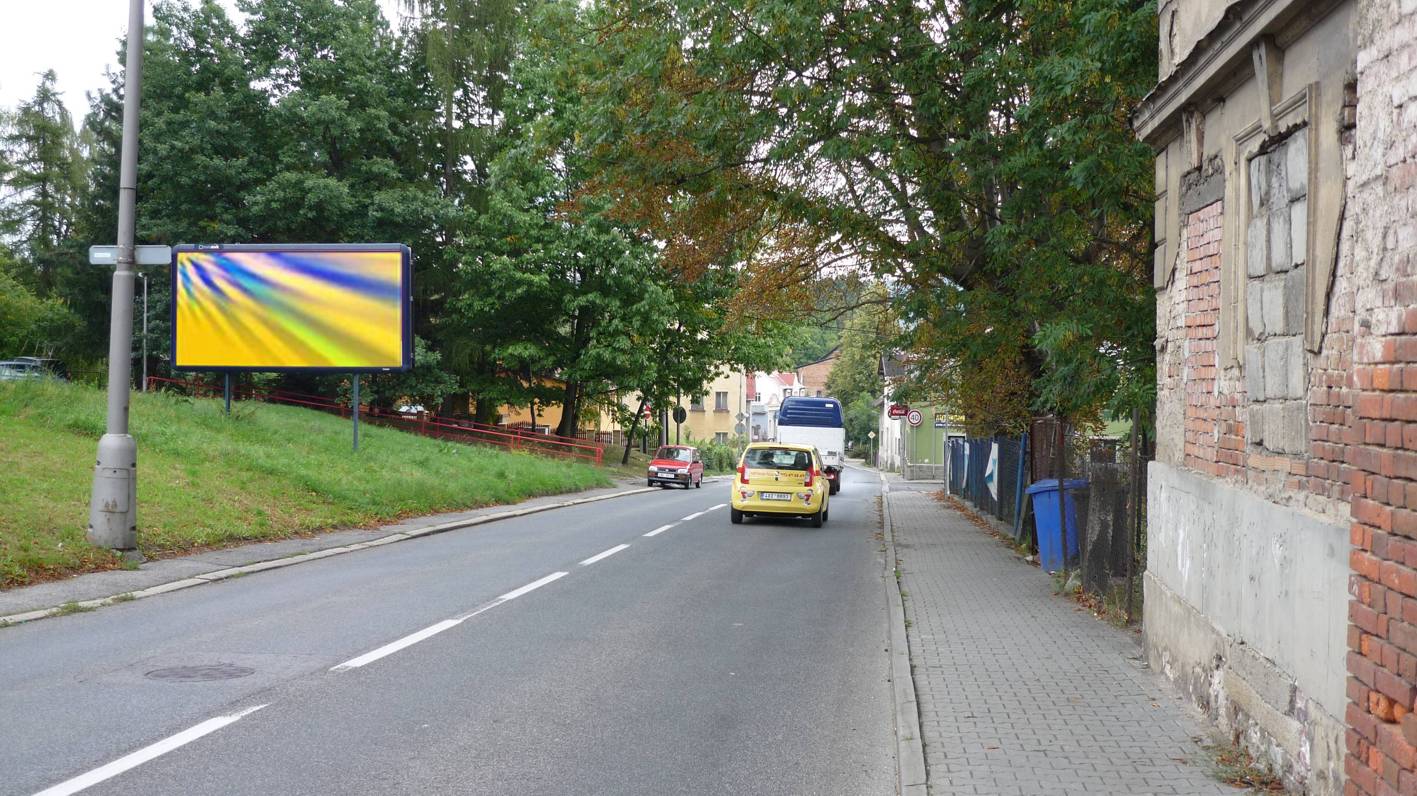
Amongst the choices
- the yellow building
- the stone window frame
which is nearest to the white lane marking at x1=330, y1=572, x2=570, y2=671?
the stone window frame

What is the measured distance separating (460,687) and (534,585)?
501 cm

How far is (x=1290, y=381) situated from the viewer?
5.63 meters

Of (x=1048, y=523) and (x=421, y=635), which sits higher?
(x=1048, y=523)

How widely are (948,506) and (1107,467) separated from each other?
1847 centimetres

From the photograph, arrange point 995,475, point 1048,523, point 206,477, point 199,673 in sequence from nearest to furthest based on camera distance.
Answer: point 199,673 < point 1048,523 < point 206,477 < point 995,475

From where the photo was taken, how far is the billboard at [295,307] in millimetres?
24078

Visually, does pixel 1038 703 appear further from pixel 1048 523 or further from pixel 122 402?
pixel 122 402

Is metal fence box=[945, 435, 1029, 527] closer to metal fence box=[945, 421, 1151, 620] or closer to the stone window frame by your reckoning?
metal fence box=[945, 421, 1151, 620]

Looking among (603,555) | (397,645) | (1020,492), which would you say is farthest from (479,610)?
(1020,492)

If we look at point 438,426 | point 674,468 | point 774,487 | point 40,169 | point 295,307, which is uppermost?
point 40,169

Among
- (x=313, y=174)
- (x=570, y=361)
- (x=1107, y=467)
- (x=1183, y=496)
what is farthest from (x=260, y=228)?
(x=1183, y=496)

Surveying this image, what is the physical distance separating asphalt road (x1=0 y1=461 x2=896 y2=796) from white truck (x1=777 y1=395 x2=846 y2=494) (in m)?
29.9

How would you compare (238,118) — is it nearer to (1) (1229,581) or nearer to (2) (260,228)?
(2) (260,228)

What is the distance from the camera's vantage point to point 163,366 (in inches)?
1565
